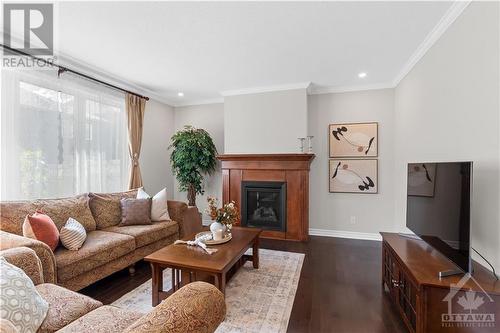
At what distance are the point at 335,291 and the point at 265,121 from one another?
280cm

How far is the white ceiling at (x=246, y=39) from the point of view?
2049 millimetres

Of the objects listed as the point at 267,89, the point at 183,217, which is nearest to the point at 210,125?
the point at 267,89

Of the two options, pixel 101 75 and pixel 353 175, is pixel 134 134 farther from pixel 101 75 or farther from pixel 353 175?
pixel 353 175

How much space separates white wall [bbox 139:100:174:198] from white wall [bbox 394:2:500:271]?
4300 mm

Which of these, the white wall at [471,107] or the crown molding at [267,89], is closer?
the white wall at [471,107]

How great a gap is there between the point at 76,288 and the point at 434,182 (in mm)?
→ 3130

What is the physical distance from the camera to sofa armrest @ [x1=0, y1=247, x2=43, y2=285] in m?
1.48

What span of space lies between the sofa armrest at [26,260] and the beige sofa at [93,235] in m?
0.16

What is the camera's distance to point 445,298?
145cm

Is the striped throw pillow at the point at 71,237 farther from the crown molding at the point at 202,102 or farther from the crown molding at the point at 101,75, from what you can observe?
the crown molding at the point at 202,102

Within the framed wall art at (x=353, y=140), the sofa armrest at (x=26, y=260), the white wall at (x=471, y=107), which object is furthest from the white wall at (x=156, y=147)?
the white wall at (x=471, y=107)

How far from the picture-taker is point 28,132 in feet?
8.77

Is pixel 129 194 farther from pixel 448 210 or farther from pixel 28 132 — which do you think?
pixel 448 210

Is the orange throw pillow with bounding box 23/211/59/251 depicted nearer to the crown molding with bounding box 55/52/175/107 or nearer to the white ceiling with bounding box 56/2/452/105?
the white ceiling with bounding box 56/2/452/105
